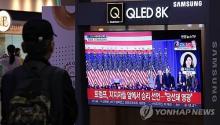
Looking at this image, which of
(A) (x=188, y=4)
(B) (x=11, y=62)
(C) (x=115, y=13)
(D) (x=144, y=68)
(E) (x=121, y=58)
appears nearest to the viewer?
(A) (x=188, y=4)

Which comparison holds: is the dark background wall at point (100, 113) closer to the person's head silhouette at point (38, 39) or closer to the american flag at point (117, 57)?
the american flag at point (117, 57)

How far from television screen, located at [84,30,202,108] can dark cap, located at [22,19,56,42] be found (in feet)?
8.01

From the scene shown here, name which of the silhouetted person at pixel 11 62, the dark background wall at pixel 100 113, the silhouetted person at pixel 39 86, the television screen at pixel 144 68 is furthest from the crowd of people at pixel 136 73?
the silhouetted person at pixel 11 62

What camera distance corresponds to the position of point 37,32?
2.89 m

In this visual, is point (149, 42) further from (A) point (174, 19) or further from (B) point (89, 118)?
(B) point (89, 118)

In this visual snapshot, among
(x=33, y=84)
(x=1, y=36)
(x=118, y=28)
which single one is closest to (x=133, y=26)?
(x=118, y=28)

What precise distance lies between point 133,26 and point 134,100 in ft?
2.88

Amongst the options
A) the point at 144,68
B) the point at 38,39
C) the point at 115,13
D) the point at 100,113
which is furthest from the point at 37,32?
Answer: the point at 100,113

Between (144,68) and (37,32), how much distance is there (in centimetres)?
263

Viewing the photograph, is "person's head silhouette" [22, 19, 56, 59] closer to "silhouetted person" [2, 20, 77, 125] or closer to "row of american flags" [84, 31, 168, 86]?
"silhouetted person" [2, 20, 77, 125]

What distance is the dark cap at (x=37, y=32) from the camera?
9.50ft

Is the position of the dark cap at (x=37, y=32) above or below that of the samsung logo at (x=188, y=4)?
below

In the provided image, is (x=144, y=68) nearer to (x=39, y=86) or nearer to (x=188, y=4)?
(x=188, y=4)

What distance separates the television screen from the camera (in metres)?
5.13
